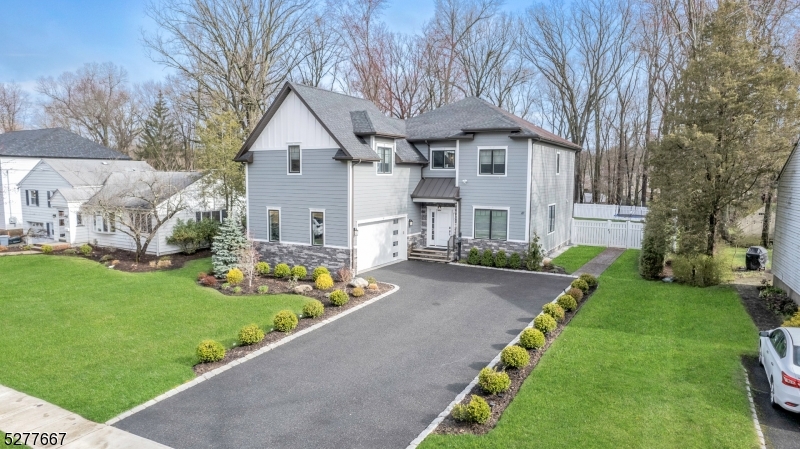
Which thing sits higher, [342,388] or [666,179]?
[666,179]

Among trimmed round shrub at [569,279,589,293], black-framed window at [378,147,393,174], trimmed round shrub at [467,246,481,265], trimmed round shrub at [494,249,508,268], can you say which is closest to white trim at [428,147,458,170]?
black-framed window at [378,147,393,174]

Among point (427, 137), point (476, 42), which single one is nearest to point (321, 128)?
point (427, 137)

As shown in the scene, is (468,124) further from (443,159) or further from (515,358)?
(515,358)

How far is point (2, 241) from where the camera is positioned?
1109 inches

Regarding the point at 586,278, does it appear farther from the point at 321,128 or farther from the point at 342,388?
the point at 321,128

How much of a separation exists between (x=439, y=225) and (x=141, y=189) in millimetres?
17099

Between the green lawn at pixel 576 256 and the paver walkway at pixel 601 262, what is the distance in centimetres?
26

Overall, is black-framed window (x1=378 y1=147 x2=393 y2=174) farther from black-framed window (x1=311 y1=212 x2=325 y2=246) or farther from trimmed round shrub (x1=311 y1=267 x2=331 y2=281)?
trimmed round shrub (x1=311 y1=267 x2=331 y2=281)

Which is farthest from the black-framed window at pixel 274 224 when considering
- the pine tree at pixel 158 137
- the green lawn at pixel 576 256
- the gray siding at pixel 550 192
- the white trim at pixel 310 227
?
the pine tree at pixel 158 137

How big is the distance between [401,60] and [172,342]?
1330 inches

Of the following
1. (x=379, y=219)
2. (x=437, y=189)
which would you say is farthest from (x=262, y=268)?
(x=437, y=189)

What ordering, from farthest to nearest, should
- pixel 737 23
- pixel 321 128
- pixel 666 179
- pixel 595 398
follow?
1. pixel 321 128
2. pixel 666 179
3. pixel 737 23
4. pixel 595 398

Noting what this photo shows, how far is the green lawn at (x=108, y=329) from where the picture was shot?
9008 millimetres

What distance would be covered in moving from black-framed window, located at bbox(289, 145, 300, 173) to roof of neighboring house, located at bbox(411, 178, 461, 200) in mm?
5620
